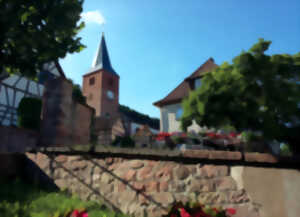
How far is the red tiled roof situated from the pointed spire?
16.7 metres

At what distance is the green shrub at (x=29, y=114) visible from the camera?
1038cm

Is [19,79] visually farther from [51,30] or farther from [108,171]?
[108,171]

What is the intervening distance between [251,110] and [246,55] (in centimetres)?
170

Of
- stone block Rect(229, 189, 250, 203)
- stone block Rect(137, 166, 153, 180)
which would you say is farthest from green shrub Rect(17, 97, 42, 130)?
stone block Rect(229, 189, 250, 203)

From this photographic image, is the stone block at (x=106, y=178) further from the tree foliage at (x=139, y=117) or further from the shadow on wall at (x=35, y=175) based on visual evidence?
the tree foliage at (x=139, y=117)

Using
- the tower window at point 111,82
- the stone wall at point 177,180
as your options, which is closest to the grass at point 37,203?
the stone wall at point 177,180

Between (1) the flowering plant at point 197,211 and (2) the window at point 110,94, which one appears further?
(2) the window at point 110,94

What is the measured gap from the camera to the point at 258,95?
23.7 feet

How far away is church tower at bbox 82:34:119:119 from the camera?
31089 millimetres

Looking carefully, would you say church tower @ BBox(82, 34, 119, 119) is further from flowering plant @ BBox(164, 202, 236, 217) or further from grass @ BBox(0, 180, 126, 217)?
flowering plant @ BBox(164, 202, 236, 217)

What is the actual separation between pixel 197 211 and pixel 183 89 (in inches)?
626

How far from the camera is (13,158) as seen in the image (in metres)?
4.54

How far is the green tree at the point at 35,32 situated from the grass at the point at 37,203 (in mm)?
5581

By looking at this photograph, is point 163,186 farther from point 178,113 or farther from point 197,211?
point 178,113
